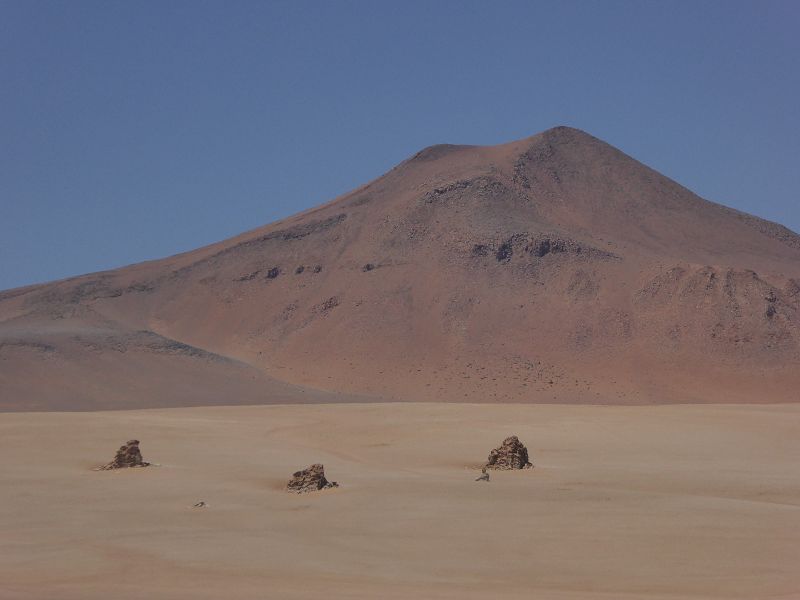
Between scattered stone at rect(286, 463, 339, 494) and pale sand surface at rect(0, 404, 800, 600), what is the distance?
0.27 metres

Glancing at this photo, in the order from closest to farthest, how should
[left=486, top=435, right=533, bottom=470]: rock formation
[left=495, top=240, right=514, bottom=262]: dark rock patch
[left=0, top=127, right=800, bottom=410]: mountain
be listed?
[left=486, top=435, right=533, bottom=470]: rock formation
[left=0, top=127, right=800, bottom=410]: mountain
[left=495, top=240, right=514, bottom=262]: dark rock patch

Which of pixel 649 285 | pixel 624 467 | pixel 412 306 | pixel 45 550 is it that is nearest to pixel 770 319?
pixel 649 285

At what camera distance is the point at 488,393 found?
232ft

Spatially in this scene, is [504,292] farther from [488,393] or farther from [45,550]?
[45,550]

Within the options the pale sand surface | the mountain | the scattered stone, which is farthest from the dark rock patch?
the scattered stone

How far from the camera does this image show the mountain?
69.8 metres

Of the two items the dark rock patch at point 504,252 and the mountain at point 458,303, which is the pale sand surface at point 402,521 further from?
the dark rock patch at point 504,252

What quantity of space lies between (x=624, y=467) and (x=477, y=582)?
11.7 metres

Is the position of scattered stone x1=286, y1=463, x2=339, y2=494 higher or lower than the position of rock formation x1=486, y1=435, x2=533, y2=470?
lower

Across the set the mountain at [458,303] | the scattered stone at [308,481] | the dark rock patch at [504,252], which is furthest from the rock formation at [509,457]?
the dark rock patch at [504,252]

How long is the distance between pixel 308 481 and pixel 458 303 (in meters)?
70.0

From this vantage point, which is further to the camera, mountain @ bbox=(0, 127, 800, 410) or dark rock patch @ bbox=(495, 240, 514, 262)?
dark rock patch @ bbox=(495, 240, 514, 262)

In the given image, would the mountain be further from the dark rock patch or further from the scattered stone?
the scattered stone

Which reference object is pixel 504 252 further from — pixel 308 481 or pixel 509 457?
pixel 308 481
